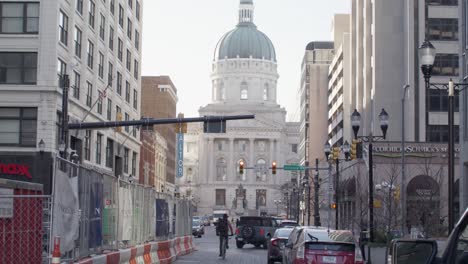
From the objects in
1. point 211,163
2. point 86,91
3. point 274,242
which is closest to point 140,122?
point 274,242

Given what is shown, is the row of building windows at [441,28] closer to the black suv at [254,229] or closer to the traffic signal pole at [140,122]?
the black suv at [254,229]

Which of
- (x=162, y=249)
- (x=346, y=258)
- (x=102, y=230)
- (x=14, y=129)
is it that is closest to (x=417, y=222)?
(x=162, y=249)

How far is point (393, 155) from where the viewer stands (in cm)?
6378

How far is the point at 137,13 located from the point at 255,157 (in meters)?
122

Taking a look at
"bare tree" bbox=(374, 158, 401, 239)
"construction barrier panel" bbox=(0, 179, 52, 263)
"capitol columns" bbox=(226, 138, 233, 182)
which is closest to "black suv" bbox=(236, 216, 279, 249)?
"bare tree" bbox=(374, 158, 401, 239)

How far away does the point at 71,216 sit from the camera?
14.8 metres

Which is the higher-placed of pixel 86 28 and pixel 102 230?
pixel 86 28

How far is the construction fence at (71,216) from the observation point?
14.0 m

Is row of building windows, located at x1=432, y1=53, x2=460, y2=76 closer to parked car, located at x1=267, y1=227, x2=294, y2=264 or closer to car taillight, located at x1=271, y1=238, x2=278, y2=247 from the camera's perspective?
parked car, located at x1=267, y1=227, x2=294, y2=264

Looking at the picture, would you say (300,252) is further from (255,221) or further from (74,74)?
(74,74)

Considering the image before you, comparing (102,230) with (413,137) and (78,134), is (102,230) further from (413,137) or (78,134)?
(413,137)

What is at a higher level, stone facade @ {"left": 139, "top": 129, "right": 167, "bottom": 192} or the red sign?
stone facade @ {"left": 139, "top": 129, "right": 167, "bottom": 192}

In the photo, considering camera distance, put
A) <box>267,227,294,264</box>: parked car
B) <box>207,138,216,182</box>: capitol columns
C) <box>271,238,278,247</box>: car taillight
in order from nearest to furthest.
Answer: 1. <box>267,227,294,264</box>: parked car
2. <box>271,238,278,247</box>: car taillight
3. <box>207,138,216,182</box>: capitol columns

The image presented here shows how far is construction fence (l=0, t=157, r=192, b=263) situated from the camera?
14.0m
